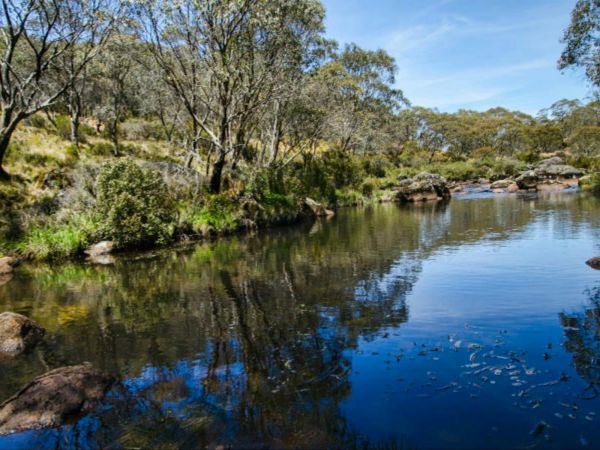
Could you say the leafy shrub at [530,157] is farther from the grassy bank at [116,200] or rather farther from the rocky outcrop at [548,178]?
the grassy bank at [116,200]

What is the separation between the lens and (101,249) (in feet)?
74.7

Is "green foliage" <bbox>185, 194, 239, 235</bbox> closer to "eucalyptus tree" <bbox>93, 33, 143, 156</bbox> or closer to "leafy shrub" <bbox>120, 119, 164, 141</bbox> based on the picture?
"eucalyptus tree" <bbox>93, 33, 143, 156</bbox>

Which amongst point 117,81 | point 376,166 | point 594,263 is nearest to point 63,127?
point 117,81

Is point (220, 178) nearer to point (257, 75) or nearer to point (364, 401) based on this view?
point (257, 75)

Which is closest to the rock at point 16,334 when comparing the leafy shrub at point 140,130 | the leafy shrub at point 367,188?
the leafy shrub at point 140,130

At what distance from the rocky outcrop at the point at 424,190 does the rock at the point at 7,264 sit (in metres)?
42.7

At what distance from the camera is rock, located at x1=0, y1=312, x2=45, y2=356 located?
10344 millimetres

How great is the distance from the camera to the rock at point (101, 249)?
22.7 metres

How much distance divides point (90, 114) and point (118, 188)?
46794 mm

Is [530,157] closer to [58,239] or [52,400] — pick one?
[58,239]

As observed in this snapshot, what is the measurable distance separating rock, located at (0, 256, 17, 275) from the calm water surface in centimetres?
90

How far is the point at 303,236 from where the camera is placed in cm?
2802

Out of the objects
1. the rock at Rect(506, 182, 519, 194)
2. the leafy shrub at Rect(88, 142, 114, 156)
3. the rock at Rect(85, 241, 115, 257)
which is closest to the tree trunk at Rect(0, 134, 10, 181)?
the rock at Rect(85, 241, 115, 257)

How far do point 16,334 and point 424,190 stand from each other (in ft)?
161
